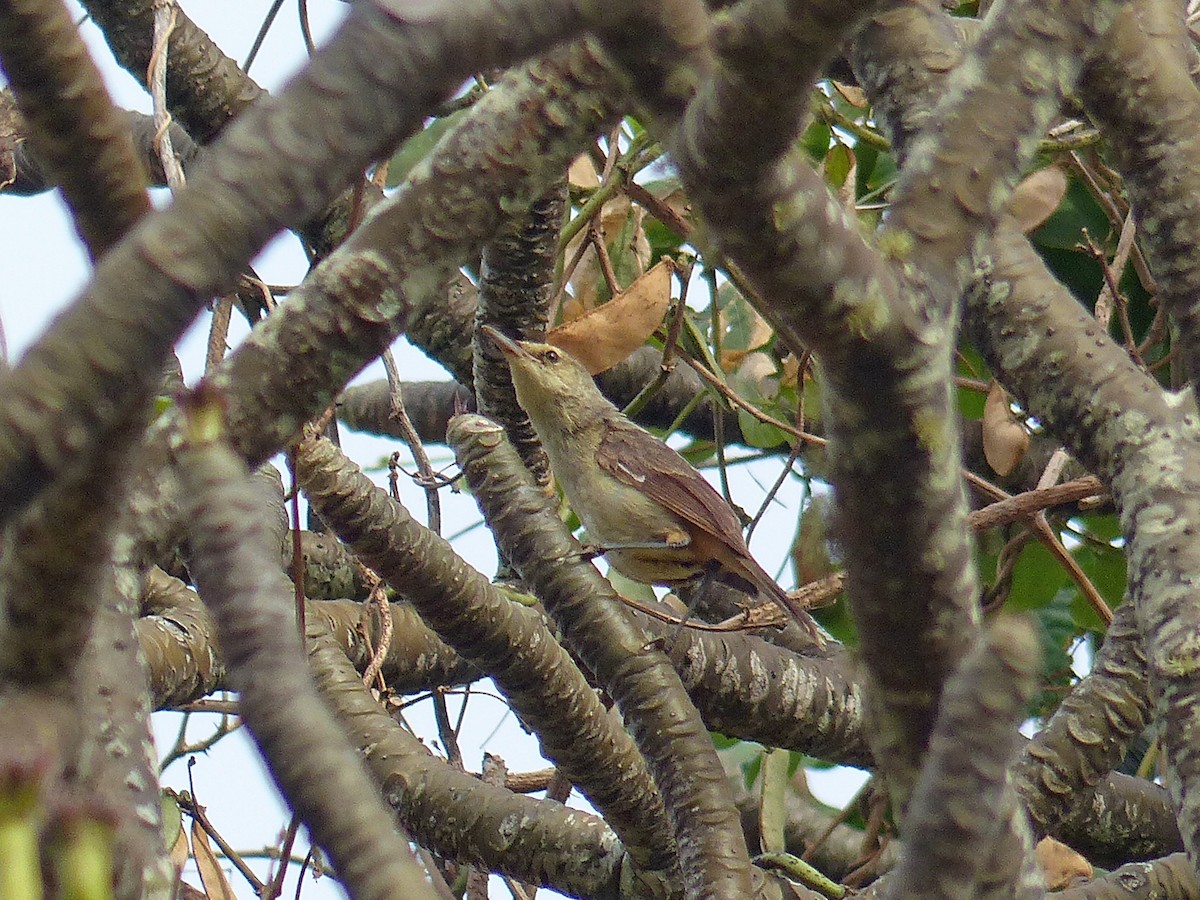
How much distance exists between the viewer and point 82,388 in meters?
1.00

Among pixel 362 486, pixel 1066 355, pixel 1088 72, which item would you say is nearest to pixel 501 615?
pixel 362 486

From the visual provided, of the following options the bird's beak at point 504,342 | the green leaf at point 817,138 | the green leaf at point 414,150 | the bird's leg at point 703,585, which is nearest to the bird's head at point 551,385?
the bird's beak at point 504,342

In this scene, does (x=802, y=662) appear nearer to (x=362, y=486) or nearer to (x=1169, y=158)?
(x=362, y=486)

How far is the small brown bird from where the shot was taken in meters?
4.85

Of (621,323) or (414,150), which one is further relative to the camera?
(414,150)

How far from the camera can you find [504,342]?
3838 millimetres

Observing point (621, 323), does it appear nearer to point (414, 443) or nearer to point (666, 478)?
point (414, 443)

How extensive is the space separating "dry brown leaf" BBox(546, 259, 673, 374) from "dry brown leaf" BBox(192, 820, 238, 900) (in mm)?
1476

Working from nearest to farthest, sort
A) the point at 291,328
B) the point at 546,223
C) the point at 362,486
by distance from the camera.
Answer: the point at 291,328, the point at 362,486, the point at 546,223

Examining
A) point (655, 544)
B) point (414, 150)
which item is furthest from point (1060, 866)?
point (414, 150)

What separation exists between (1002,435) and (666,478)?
136cm

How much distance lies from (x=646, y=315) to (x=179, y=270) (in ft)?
9.08

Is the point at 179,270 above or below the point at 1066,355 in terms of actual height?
below

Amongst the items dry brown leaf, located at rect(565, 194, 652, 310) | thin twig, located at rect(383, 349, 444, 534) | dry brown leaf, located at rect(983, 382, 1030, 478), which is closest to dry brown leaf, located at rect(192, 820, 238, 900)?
thin twig, located at rect(383, 349, 444, 534)
